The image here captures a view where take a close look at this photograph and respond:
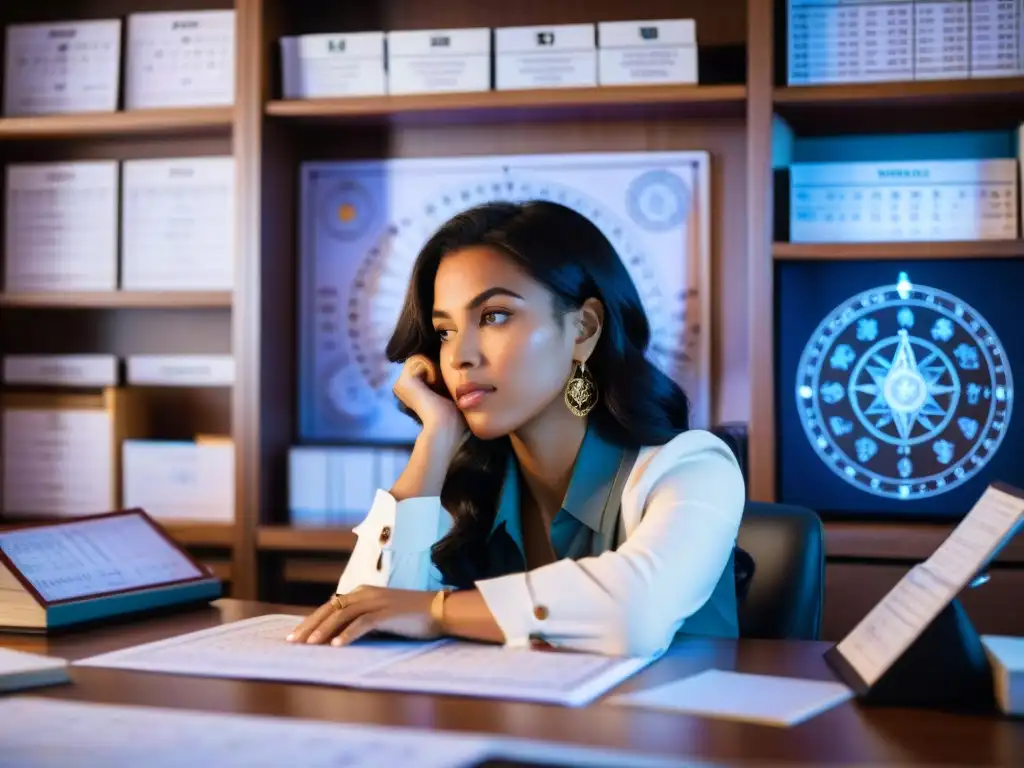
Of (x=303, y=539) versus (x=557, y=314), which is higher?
(x=557, y=314)

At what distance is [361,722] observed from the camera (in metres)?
1.00

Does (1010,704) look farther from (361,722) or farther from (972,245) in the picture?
(972,245)

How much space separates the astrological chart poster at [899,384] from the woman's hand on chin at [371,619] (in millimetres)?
1297

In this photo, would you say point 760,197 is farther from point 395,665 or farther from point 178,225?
point 395,665

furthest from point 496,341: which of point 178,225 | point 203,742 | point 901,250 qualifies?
point 178,225

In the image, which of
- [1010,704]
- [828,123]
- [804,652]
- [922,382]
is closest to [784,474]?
[922,382]

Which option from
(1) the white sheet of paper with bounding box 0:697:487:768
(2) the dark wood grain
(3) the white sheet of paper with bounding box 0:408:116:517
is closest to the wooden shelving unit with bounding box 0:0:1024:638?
(2) the dark wood grain

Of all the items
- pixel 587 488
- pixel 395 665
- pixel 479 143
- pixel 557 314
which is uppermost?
pixel 479 143

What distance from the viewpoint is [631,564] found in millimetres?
1357

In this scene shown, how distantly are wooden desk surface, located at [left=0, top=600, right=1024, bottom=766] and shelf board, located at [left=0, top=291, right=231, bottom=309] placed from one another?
1588 mm

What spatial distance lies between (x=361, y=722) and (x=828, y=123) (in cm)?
199

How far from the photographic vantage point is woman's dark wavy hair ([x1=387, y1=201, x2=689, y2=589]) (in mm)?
1695

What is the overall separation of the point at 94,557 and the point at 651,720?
0.84m

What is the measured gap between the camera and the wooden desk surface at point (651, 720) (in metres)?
0.93
